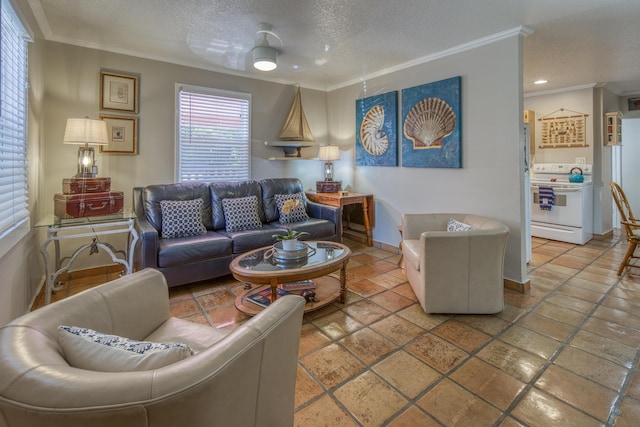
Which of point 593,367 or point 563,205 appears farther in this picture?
point 563,205

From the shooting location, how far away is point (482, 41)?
3199 millimetres

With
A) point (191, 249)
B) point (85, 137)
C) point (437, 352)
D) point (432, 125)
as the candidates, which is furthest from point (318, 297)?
point (85, 137)

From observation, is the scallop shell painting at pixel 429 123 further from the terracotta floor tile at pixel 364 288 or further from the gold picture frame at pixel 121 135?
the gold picture frame at pixel 121 135

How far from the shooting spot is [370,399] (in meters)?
1.71

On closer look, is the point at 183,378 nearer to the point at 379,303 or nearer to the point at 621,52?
the point at 379,303

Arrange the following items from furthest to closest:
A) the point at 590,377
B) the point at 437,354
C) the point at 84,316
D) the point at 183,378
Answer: the point at 437,354
the point at 590,377
the point at 84,316
the point at 183,378

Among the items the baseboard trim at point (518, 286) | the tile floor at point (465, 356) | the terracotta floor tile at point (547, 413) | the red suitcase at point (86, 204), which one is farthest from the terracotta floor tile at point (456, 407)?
the red suitcase at point (86, 204)

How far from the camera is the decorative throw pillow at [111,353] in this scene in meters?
0.88

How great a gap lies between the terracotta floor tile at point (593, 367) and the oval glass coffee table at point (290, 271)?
1.58 metres

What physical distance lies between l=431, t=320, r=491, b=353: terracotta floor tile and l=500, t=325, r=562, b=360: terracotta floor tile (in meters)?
0.16

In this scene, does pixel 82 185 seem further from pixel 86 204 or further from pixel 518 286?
pixel 518 286

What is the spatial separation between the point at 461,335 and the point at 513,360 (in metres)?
0.36

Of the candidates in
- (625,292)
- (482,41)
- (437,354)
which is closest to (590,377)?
(437,354)

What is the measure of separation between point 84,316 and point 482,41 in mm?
3817
